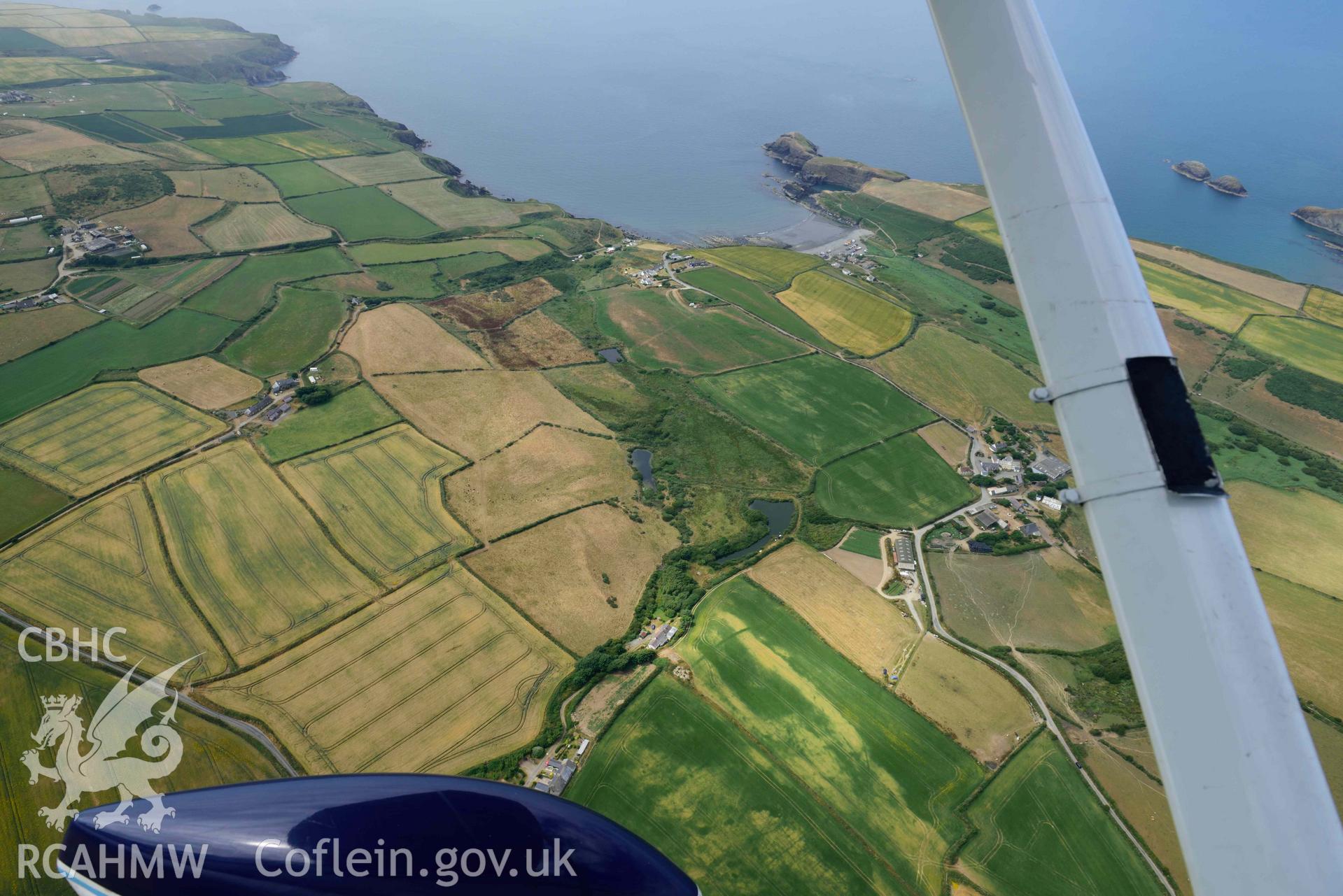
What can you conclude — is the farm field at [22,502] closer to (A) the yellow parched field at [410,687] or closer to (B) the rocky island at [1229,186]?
(A) the yellow parched field at [410,687]

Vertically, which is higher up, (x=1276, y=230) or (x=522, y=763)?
(x=1276, y=230)

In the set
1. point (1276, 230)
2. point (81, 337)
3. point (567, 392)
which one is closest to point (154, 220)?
point (81, 337)

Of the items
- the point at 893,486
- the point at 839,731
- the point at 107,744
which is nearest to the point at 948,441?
the point at 893,486

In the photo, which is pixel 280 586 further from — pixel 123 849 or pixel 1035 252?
pixel 1035 252

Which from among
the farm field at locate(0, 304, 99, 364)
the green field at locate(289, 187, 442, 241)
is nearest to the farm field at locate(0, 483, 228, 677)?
the farm field at locate(0, 304, 99, 364)

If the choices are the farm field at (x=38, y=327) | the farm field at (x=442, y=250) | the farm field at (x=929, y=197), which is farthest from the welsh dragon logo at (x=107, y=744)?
the farm field at (x=929, y=197)

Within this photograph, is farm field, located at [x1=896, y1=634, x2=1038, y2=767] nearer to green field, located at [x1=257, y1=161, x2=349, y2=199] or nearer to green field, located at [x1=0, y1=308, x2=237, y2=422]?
green field, located at [x1=0, y1=308, x2=237, y2=422]

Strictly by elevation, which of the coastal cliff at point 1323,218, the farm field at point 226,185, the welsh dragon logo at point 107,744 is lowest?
the welsh dragon logo at point 107,744
